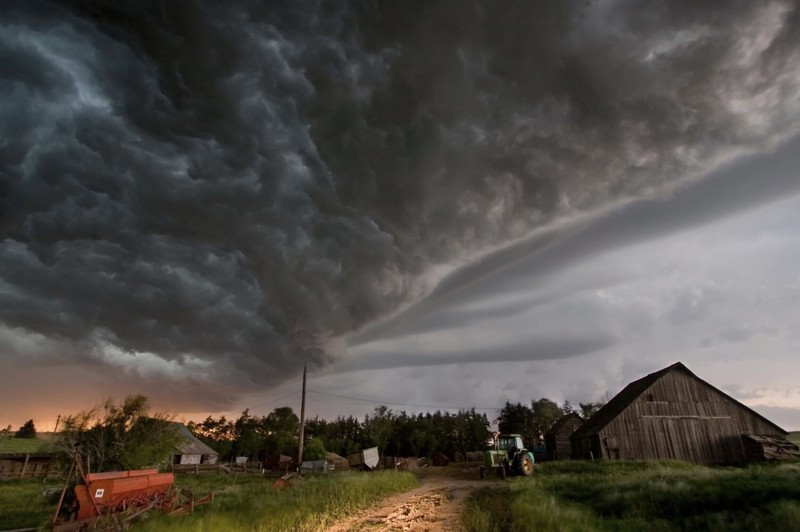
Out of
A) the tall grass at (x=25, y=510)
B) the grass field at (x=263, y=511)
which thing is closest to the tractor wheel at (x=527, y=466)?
the grass field at (x=263, y=511)

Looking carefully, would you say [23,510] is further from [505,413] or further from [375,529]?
[505,413]

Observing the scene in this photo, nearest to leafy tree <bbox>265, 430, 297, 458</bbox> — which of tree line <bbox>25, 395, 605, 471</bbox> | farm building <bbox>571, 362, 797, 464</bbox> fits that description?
tree line <bbox>25, 395, 605, 471</bbox>

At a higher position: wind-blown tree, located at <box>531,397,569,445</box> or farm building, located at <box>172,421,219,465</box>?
wind-blown tree, located at <box>531,397,569,445</box>

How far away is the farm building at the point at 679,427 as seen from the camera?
34094mm

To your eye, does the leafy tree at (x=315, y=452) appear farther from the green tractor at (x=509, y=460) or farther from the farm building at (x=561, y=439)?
the green tractor at (x=509, y=460)

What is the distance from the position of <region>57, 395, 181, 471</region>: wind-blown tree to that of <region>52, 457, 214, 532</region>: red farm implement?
3.99m

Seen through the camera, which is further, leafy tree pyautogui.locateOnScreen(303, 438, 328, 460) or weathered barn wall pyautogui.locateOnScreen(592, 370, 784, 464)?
leafy tree pyautogui.locateOnScreen(303, 438, 328, 460)

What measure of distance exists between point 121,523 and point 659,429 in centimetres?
3764

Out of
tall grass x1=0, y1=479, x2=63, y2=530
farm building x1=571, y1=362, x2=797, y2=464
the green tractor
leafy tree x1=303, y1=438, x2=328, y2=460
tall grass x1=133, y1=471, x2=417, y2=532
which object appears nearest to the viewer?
tall grass x1=133, y1=471, x2=417, y2=532

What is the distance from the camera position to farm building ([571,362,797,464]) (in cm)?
3409

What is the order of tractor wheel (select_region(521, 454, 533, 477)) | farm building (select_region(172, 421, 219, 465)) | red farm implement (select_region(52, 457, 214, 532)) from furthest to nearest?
farm building (select_region(172, 421, 219, 465)) < tractor wheel (select_region(521, 454, 533, 477)) < red farm implement (select_region(52, 457, 214, 532))

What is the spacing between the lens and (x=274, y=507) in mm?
15047

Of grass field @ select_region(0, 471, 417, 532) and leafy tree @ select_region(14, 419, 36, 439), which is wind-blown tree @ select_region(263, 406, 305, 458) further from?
grass field @ select_region(0, 471, 417, 532)

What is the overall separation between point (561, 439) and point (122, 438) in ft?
154
